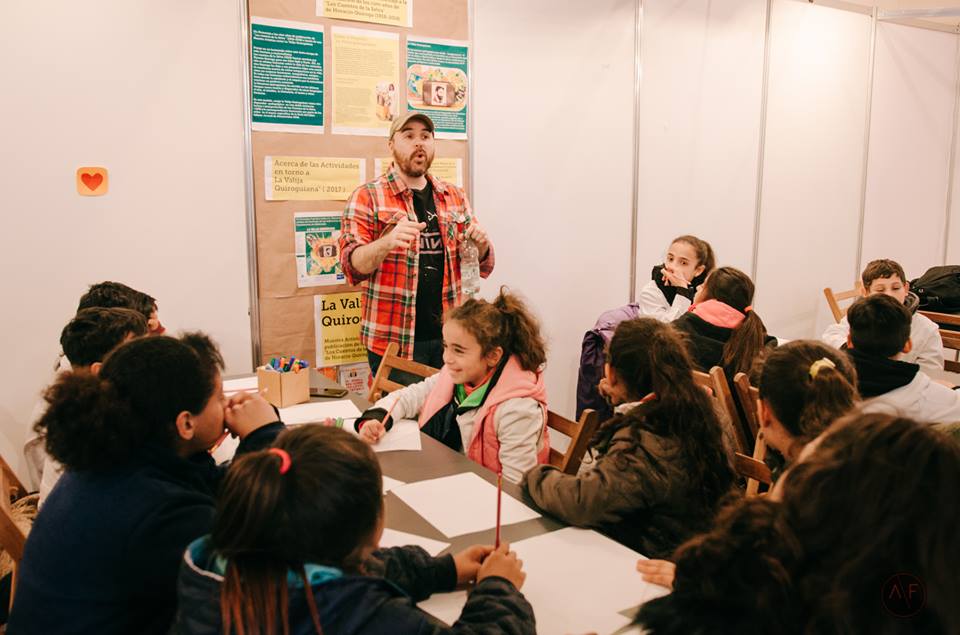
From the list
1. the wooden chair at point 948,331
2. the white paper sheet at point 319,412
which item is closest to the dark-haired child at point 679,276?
the wooden chair at point 948,331

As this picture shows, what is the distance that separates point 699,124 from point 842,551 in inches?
163

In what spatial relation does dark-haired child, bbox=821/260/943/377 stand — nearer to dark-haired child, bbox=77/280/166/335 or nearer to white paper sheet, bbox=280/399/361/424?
white paper sheet, bbox=280/399/361/424

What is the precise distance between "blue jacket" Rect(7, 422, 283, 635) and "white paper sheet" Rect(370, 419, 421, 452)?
0.88 m

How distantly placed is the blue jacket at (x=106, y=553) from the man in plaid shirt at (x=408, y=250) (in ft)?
6.56

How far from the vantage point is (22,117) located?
9.21 feet

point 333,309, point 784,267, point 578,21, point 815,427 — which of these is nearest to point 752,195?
point 784,267

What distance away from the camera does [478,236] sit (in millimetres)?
3191

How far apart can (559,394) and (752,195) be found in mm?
1926

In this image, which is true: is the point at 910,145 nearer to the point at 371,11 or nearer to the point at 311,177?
the point at 371,11

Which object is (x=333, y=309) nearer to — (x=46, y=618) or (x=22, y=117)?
(x=22, y=117)

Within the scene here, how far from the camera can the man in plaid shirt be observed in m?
3.18

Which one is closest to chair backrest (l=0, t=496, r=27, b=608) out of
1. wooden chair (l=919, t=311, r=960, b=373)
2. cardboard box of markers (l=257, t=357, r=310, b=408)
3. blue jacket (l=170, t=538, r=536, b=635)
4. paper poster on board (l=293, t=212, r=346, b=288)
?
blue jacket (l=170, t=538, r=536, b=635)

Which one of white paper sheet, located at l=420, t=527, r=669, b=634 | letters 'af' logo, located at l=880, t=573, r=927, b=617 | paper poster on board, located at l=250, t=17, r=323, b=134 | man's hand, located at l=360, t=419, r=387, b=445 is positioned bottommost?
white paper sheet, located at l=420, t=527, r=669, b=634

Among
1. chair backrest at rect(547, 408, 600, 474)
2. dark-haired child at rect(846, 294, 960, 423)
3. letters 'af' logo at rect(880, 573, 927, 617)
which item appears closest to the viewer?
letters 'af' logo at rect(880, 573, 927, 617)
